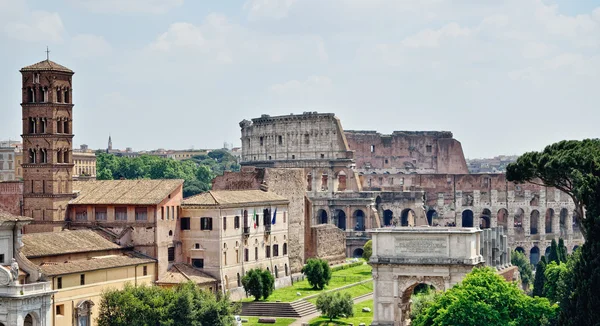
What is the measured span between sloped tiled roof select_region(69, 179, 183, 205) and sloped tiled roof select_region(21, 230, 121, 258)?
2998mm

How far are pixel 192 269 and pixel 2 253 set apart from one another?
15590mm

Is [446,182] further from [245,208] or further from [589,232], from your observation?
[589,232]

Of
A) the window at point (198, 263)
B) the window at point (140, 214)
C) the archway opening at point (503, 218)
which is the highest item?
the window at point (140, 214)

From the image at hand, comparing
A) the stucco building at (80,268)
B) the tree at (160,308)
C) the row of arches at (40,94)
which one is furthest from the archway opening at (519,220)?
the tree at (160,308)

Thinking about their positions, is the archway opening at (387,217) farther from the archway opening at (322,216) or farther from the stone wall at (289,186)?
the stone wall at (289,186)

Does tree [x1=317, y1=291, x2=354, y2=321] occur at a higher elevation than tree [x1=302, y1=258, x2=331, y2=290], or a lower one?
lower

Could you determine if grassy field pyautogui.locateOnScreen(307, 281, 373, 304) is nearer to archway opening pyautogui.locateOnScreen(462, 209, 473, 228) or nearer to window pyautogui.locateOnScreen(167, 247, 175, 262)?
window pyautogui.locateOnScreen(167, 247, 175, 262)

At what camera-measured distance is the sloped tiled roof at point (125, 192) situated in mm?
68938

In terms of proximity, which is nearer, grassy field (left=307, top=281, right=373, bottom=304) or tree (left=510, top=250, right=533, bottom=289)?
grassy field (left=307, top=281, right=373, bottom=304)

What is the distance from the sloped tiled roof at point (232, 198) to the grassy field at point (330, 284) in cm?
560

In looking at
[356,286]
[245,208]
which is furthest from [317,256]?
[245,208]

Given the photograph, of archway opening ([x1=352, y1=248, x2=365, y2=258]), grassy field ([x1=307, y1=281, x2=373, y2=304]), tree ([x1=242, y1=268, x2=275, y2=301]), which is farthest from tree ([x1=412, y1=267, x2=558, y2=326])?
archway opening ([x1=352, y1=248, x2=365, y2=258])

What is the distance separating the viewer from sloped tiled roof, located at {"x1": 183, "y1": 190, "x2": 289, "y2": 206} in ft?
235

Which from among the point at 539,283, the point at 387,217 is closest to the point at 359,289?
the point at 539,283
